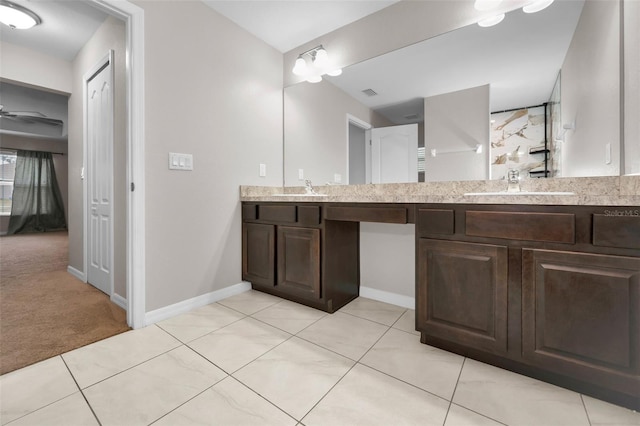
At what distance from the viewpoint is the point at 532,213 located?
1166mm

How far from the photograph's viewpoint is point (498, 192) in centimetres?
170

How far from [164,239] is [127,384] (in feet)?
3.04

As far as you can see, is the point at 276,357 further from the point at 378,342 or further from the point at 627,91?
the point at 627,91

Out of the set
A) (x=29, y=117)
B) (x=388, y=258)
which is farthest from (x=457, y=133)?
(x=29, y=117)

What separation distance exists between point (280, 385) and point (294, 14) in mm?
2608

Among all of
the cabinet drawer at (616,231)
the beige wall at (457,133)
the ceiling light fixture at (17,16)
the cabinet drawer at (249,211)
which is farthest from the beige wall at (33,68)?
the cabinet drawer at (616,231)

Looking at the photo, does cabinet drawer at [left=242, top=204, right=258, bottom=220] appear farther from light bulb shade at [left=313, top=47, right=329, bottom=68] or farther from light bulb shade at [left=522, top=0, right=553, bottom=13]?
light bulb shade at [left=522, top=0, right=553, bottom=13]

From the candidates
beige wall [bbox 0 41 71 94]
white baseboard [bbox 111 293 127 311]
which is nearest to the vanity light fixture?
white baseboard [bbox 111 293 127 311]

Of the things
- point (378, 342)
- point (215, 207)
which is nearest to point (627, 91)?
point (378, 342)

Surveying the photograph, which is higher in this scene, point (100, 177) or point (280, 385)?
point (100, 177)

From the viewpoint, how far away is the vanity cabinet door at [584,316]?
1000mm

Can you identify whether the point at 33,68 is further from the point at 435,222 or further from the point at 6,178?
the point at 6,178

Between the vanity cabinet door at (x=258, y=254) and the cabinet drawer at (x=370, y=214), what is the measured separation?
1.96ft

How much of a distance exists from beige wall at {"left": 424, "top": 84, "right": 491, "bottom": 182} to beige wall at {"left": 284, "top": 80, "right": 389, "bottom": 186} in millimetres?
582
